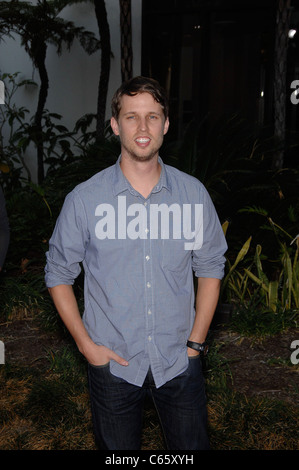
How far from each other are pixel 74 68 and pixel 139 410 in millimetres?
8565

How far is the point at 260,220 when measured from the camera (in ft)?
17.0

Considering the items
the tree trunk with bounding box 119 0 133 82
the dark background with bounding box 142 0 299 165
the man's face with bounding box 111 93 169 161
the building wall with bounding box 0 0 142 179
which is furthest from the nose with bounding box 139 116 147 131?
the building wall with bounding box 0 0 142 179

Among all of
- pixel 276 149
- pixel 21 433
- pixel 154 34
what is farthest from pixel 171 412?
pixel 154 34

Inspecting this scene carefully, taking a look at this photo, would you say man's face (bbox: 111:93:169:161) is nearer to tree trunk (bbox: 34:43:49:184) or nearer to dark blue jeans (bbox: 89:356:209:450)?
dark blue jeans (bbox: 89:356:209:450)

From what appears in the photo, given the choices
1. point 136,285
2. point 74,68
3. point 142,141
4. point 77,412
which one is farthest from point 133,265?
point 74,68

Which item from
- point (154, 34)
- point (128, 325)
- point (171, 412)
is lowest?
point (171, 412)

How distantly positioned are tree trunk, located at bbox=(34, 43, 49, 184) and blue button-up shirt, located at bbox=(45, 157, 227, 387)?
283 inches

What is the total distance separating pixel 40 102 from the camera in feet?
30.4

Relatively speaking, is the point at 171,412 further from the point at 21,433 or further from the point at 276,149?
the point at 276,149

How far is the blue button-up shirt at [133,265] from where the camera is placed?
81.6 inches

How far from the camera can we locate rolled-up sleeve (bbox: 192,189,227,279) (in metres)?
2.22

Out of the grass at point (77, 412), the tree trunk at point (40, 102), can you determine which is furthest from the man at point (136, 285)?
the tree trunk at point (40, 102)

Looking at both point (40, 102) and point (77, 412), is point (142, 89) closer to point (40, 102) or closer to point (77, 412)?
point (77, 412)
